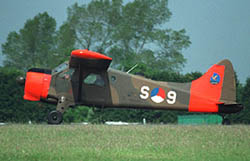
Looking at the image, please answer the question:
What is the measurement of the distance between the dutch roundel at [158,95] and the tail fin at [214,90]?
1132 mm

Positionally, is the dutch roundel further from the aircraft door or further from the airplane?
the aircraft door

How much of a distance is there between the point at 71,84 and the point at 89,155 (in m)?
7.02

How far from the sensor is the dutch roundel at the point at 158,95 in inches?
618

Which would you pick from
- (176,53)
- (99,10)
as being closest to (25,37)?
(99,10)

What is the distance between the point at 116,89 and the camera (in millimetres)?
15594

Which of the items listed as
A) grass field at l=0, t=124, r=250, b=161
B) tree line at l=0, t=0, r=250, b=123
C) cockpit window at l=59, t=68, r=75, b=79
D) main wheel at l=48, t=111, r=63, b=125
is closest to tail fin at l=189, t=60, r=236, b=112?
grass field at l=0, t=124, r=250, b=161

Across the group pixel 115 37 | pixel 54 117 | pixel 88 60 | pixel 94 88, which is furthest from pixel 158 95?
pixel 115 37

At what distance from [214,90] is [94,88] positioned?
4.57 meters

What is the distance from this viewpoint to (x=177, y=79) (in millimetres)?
24312

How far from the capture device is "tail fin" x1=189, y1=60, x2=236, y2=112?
16.0 m

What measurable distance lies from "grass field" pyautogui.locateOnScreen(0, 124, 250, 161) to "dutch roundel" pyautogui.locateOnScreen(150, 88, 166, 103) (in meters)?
2.98

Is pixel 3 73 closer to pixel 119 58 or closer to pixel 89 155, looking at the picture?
pixel 89 155

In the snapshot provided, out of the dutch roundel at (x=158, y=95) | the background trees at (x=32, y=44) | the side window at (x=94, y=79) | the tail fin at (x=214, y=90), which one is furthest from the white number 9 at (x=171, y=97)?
the background trees at (x=32, y=44)

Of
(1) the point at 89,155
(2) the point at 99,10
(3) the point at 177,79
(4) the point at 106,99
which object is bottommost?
(1) the point at 89,155
